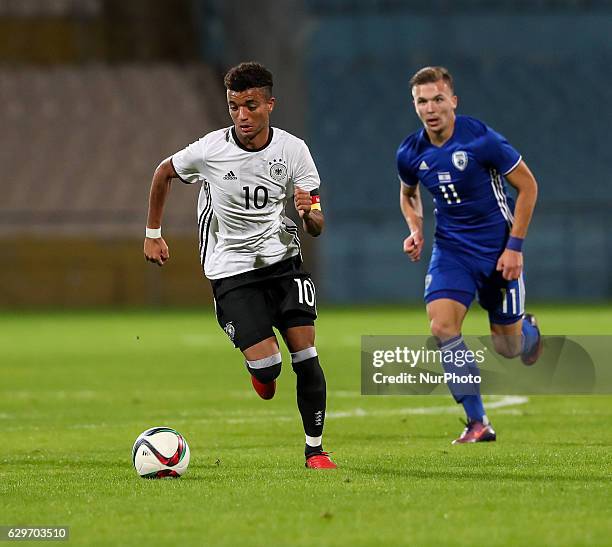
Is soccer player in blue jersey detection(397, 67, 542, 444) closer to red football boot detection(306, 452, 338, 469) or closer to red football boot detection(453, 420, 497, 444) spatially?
red football boot detection(453, 420, 497, 444)

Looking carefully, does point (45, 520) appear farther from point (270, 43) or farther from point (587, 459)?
point (270, 43)

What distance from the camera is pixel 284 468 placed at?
7.94m

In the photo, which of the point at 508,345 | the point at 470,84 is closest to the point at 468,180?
the point at 508,345

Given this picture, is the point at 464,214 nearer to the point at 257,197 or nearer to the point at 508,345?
the point at 508,345

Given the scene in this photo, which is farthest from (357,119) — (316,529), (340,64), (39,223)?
(316,529)

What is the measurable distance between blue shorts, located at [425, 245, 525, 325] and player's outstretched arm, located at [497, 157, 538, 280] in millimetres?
354

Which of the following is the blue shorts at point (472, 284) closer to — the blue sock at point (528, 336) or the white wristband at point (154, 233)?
the blue sock at point (528, 336)

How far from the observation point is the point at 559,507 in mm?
6254

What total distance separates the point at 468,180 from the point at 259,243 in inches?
84.3

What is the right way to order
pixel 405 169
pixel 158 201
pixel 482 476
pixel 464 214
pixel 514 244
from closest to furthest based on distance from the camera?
pixel 482 476, pixel 158 201, pixel 514 244, pixel 464 214, pixel 405 169

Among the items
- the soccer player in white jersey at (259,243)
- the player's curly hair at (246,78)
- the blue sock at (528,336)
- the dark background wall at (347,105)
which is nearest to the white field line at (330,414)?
the blue sock at (528,336)

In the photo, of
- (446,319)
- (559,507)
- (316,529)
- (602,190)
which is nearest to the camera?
(316,529)

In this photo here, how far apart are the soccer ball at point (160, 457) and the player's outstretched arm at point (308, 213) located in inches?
53.2

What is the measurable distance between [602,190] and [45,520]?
33918 millimetres
